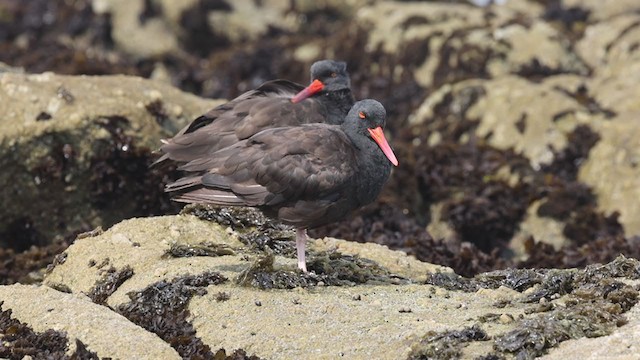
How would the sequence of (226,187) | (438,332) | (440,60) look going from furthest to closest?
(440,60)
(226,187)
(438,332)

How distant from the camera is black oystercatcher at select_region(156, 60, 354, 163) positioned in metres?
9.11

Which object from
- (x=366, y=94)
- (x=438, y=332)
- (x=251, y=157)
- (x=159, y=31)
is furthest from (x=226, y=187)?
(x=159, y=31)

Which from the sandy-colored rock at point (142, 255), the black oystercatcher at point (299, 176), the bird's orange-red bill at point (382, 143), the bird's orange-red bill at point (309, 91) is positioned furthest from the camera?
the bird's orange-red bill at point (309, 91)

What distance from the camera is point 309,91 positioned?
403 inches

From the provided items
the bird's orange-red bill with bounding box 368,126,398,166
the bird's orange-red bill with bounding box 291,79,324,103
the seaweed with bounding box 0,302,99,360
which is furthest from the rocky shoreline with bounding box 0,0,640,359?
the bird's orange-red bill with bounding box 291,79,324,103

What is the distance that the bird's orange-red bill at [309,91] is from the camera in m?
10.1

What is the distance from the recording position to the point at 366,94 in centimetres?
1738

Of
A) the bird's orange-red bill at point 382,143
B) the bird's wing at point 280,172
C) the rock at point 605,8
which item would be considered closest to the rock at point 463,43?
the rock at point 605,8

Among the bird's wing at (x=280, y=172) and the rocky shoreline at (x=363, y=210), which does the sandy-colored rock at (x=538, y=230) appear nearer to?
the rocky shoreline at (x=363, y=210)

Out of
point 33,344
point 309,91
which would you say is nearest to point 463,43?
point 309,91

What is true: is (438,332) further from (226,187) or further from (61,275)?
(61,275)

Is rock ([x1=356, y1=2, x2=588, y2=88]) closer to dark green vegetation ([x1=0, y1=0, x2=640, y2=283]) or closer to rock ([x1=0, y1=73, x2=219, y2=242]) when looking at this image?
dark green vegetation ([x1=0, y1=0, x2=640, y2=283])

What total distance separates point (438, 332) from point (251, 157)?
236cm

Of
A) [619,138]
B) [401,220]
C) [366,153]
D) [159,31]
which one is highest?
[366,153]
